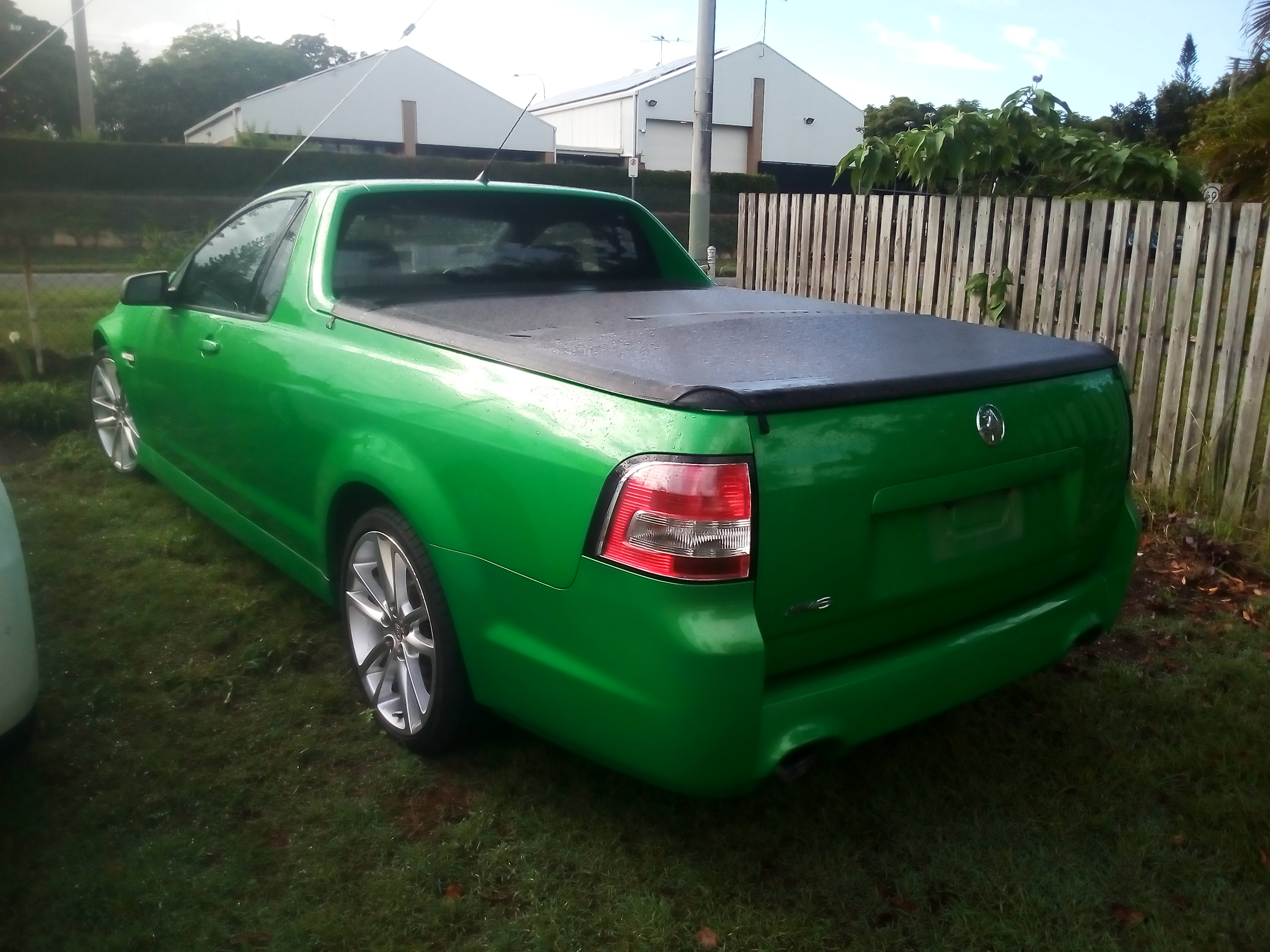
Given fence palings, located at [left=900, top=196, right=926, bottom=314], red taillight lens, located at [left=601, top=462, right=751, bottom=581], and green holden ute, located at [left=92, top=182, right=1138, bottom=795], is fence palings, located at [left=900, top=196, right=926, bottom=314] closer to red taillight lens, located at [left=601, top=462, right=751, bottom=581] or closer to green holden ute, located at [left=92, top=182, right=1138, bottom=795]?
green holden ute, located at [left=92, top=182, right=1138, bottom=795]

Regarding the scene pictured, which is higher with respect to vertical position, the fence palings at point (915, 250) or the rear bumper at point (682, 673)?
the fence palings at point (915, 250)

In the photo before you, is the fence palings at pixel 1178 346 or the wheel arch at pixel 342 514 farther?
the fence palings at pixel 1178 346

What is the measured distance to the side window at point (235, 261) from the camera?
13.3 feet

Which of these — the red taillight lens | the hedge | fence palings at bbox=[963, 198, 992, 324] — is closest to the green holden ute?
the red taillight lens

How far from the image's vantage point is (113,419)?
578 centimetres

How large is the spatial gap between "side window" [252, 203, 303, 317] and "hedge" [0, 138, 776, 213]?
31.5ft

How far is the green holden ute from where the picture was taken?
223 centimetres

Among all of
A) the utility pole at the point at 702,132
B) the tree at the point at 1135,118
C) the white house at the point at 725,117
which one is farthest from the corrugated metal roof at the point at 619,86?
the utility pole at the point at 702,132

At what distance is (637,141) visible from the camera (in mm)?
38188

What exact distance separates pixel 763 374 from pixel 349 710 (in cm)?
186

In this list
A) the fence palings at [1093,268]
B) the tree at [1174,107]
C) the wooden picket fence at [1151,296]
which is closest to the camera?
the wooden picket fence at [1151,296]

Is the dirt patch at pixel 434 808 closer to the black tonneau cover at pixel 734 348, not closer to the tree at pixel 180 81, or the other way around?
the black tonneau cover at pixel 734 348

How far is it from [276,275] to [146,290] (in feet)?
3.41

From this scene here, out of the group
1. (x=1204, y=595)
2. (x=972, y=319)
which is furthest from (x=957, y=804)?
(x=972, y=319)
